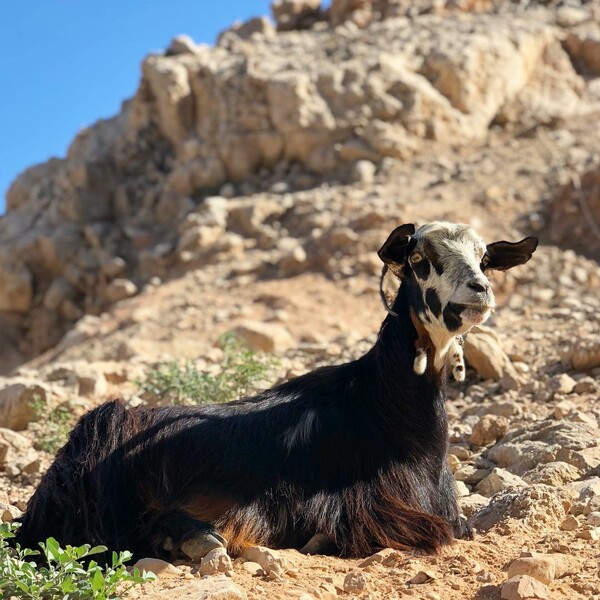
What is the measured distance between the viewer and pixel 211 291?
17250 mm

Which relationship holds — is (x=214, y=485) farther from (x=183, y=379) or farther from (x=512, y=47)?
(x=512, y=47)

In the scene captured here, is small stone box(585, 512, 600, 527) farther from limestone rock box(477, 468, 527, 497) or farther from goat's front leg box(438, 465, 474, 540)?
limestone rock box(477, 468, 527, 497)

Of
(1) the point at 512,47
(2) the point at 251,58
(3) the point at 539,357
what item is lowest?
(3) the point at 539,357

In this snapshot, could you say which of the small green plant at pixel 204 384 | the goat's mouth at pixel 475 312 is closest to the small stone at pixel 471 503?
the goat's mouth at pixel 475 312

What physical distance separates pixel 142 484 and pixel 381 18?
20.2 m

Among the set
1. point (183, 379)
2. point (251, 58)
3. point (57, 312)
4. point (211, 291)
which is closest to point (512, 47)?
point (251, 58)

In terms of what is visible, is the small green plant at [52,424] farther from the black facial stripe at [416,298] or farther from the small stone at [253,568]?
the black facial stripe at [416,298]

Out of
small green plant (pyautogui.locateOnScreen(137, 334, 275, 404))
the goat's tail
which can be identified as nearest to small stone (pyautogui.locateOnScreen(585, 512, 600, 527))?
the goat's tail

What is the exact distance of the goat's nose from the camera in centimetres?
508

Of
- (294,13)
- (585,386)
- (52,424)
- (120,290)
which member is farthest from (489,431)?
(294,13)

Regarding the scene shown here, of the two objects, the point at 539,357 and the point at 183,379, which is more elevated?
the point at 183,379

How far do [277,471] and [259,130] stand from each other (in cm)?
1596

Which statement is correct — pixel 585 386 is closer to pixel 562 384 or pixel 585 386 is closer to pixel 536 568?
pixel 562 384

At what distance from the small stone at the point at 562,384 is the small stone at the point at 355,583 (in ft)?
12.9
